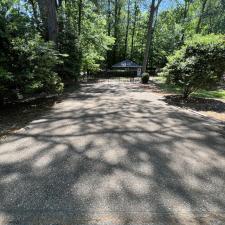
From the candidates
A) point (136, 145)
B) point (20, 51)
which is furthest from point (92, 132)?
point (20, 51)

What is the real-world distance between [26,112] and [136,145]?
216 inches

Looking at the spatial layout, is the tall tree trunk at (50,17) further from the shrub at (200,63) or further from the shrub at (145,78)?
the shrub at (145,78)

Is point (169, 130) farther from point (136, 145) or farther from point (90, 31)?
point (90, 31)

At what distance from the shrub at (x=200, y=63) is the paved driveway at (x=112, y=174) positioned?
212 inches

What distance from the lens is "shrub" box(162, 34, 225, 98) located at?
1209cm

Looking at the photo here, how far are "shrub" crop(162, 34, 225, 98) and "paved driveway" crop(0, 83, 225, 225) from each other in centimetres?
540

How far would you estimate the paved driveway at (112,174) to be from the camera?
10.5 ft

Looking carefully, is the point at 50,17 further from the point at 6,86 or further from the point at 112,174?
the point at 112,174

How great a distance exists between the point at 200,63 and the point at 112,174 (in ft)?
32.1

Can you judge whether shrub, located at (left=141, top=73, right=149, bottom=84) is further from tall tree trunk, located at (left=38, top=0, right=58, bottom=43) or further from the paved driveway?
the paved driveway

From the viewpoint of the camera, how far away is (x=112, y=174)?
167 inches

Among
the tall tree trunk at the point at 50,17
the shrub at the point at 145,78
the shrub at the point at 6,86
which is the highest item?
the tall tree trunk at the point at 50,17

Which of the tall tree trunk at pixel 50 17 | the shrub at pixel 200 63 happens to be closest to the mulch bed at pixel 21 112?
the tall tree trunk at pixel 50 17

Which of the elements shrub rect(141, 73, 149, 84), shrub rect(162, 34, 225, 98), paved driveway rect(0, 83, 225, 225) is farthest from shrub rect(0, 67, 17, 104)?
shrub rect(141, 73, 149, 84)
